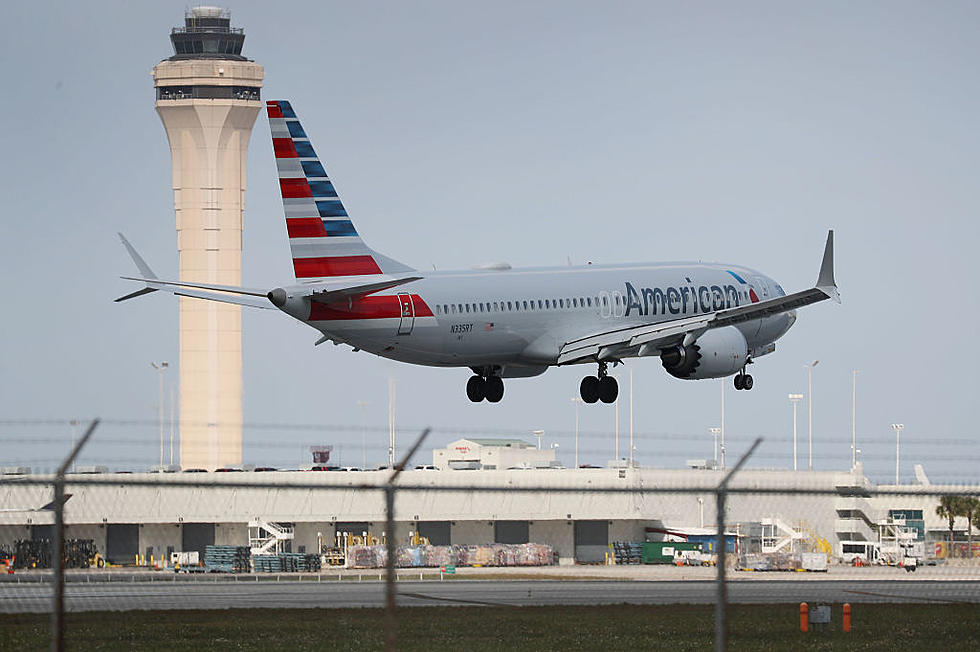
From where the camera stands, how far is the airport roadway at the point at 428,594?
4528cm

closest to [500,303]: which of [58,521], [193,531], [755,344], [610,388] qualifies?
[610,388]

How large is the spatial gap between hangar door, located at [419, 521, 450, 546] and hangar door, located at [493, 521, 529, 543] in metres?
3.63

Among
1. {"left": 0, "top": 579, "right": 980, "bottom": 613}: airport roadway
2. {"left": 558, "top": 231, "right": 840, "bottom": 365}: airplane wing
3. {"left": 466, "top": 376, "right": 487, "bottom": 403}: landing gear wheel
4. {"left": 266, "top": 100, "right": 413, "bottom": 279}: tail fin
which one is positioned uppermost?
{"left": 266, "top": 100, "right": 413, "bottom": 279}: tail fin

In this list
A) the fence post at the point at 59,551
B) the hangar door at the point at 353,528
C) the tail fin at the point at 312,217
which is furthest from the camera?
the hangar door at the point at 353,528

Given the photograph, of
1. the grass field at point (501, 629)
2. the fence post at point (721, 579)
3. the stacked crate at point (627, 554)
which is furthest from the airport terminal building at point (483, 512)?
the fence post at point (721, 579)

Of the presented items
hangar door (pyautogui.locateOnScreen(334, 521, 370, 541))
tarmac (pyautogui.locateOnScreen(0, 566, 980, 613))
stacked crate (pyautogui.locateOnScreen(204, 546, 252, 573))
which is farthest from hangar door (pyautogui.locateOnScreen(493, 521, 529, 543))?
tarmac (pyautogui.locateOnScreen(0, 566, 980, 613))

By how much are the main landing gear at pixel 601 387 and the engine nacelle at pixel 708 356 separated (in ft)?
8.58

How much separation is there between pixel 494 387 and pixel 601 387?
13.6 feet

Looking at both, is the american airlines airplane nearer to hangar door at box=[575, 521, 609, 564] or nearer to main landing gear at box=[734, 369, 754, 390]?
main landing gear at box=[734, 369, 754, 390]

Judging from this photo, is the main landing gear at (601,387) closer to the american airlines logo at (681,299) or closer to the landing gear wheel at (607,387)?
the landing gear wheel at (607,387)

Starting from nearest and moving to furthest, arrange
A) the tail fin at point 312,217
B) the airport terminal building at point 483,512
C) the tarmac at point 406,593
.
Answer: the tarmac at point 406,593, the tail fin at point 312,217, the airport terminal building at point 483,512

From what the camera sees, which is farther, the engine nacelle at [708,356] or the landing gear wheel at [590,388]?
the landing gear wheel at [590,388]

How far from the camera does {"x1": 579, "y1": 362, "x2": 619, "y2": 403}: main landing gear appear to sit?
70.0m

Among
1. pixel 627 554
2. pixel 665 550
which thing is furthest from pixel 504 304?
pixel 665 550
